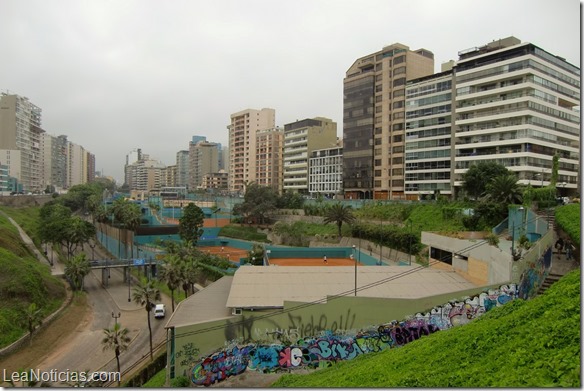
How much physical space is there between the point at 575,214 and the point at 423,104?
116 feet

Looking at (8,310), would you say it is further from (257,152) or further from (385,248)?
(257,152)

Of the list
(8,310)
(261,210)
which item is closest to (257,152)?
(261,210)

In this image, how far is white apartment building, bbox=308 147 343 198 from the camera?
225 feet

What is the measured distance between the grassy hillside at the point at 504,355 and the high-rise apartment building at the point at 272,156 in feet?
279

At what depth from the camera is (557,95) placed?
40906 mm

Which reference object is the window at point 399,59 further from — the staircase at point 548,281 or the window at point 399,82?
the staircase at point 548,281

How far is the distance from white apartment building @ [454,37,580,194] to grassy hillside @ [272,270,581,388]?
35.0 m

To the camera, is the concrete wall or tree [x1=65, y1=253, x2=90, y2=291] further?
tree [x1=65, y1=253, x2=90, y2=291]

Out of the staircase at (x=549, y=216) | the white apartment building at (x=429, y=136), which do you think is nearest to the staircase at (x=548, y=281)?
the staircase at (x=549, y=216)

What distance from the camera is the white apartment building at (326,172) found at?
6862 centimetres

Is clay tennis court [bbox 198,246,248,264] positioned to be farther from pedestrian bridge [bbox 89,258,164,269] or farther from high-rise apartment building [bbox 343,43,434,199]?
high-rise apartment building [bbox 343,43,434,199]

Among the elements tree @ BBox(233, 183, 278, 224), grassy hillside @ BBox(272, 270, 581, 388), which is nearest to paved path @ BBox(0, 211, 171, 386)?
grassy hillside @ BBox(272, 270, 581, 388)

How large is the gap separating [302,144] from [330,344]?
221ft

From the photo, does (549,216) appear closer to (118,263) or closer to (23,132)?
(118,263)
